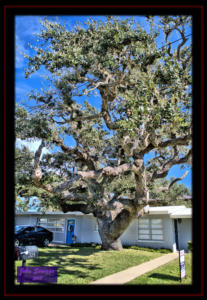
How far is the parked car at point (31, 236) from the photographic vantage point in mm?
16859

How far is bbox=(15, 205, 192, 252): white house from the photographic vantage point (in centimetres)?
1656

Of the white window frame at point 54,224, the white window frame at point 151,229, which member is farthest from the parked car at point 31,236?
the white window frame at point 151,229

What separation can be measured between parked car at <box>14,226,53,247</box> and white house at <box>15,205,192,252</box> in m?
3.07

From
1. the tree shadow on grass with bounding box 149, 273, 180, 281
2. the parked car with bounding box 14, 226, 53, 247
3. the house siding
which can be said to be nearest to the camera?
the tree shadow on grass with bounding box 149, 273, 180, 281

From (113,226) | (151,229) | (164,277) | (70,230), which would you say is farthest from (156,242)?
(164,277)

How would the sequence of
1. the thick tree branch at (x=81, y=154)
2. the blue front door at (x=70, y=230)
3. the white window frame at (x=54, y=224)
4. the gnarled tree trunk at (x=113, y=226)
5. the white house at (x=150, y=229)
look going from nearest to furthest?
1. the gnarled tree trunk at (x=113, y=226)
2. the thick tree branch at (x=81, y=154)
3. the white house at (x=150, y=229)
4. the blue front door at (x=70, y=230)
5. the white window frame at (x=54, y=224)

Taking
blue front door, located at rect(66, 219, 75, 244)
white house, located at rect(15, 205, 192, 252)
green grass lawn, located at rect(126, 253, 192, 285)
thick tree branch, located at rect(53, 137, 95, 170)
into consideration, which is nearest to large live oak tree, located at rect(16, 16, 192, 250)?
thick tree branch, located at rect(53, 137, 95, 170)

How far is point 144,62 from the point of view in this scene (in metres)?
9.26

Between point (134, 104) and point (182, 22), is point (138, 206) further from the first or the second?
point (182, 22)

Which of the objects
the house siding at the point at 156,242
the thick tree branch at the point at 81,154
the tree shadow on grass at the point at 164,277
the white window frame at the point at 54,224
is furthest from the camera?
the white window frame at the point at 54,224

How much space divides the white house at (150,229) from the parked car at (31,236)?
121 inches

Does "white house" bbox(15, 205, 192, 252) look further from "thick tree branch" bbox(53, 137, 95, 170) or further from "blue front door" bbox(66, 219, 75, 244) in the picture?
"thick tree branch" bbox(53, 137, 95, 170)

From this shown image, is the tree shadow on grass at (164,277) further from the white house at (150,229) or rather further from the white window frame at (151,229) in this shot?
the white window frame at (151,229)
